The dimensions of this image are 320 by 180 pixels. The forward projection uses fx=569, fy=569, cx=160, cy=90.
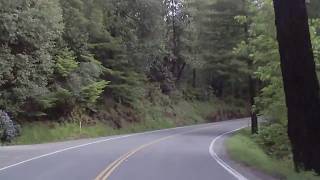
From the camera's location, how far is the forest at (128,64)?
1009 inches

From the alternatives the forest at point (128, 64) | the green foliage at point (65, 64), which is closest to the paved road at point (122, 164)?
the forest at point (128, 64)

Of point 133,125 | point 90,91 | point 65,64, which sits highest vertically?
point 65,64

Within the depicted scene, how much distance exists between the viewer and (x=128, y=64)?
164 ft

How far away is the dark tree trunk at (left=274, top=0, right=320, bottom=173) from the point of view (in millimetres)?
14266

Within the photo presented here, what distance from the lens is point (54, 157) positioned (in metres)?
22.0

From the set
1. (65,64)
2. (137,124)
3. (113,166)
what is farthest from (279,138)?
(137,124)

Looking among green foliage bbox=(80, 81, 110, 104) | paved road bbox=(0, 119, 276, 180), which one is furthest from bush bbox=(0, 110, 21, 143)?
green foliage bbox=(80, 81, 110, 104)

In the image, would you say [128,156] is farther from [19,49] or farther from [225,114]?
[225,114]

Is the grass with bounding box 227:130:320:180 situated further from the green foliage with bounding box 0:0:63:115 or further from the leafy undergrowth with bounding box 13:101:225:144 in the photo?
the green foliage with bounding box 0:0:63:115

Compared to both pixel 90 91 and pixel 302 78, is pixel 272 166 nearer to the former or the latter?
pixel 302 78

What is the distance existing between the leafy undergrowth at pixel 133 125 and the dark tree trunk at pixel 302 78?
840 inches

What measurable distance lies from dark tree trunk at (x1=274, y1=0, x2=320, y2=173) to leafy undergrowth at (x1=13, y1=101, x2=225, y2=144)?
2134 cm

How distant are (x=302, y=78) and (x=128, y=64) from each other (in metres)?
36.1

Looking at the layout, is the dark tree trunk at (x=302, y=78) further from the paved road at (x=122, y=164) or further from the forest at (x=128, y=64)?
the paved road at (x=122, y=164)
